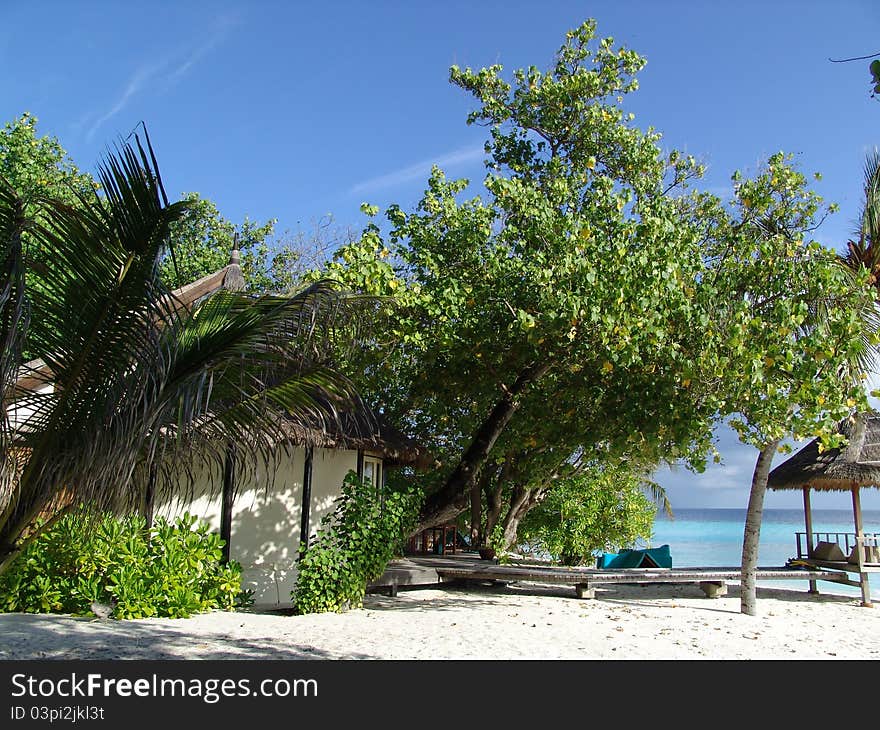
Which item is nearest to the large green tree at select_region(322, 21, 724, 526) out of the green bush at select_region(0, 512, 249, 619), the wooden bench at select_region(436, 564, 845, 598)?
the wooden bench at select_region(436, 564, 845, 598)

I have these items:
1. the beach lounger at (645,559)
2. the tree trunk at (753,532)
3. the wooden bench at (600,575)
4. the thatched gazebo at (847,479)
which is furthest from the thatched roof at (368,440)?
the thatched gazebo at (847,479)

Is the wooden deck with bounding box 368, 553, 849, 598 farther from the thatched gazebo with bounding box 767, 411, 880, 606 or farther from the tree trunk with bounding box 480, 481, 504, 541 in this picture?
the tree trunk with bounding box 480, 481, 504, 541

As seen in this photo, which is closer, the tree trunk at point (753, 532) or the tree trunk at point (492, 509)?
the tree trunk at point (753, 532)

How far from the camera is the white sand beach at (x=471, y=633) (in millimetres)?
6621

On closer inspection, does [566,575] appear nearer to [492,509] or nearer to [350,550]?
[350,550]

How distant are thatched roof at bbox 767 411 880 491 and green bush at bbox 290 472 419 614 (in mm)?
8584

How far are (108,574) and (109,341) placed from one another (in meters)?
5.07

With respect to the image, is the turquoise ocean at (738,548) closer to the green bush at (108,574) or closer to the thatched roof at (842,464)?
the thatched roof at (842,464)

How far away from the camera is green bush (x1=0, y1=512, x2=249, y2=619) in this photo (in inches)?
329

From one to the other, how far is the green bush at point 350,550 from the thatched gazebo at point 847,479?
826 centimetres

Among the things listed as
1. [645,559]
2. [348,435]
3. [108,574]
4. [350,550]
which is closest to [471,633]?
[350,550]

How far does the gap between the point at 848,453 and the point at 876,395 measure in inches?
254

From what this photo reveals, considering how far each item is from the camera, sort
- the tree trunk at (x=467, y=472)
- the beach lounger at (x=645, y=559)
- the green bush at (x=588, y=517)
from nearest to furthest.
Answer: the tree trunk at (x=467, y=472), the beach lounger at (x=645, y=559), the green bush at (x=588, y=517)

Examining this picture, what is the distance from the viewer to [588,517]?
19.0 metres
